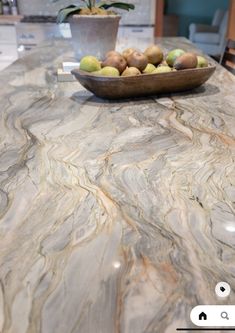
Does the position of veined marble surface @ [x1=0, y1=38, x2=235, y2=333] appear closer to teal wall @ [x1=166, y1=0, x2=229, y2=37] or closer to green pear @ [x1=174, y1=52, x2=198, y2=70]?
green pear @ [x1=174, y1=52, x2=198, y2=70]

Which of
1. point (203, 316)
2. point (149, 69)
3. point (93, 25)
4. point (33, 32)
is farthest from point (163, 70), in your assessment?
point (33, 32)

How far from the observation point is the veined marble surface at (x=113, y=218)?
1.27ft

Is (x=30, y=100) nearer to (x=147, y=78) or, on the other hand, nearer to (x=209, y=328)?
(x=147, y=78)

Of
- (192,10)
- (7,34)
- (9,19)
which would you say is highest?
(9,19)

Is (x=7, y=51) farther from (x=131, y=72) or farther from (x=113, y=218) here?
(x=113, y=218)

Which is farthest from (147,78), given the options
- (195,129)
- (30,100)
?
(30,100)

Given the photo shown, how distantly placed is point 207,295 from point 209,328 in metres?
0.04

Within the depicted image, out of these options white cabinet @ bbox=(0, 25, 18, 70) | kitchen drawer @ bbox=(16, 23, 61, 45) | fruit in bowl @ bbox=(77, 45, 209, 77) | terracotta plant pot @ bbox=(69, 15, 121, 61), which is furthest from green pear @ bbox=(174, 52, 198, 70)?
white cabinet @ bbox=(0, 25, 18, 70)

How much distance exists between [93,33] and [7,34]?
2716 mm

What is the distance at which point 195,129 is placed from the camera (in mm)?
884

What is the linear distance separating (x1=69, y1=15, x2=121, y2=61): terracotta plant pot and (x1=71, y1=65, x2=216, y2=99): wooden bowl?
48cm

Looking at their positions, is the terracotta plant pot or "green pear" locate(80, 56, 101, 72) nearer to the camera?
"green pear" locate(80, 56, 101, 72)

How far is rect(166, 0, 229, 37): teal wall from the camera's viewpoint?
7160 mm

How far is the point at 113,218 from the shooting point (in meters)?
0.53
